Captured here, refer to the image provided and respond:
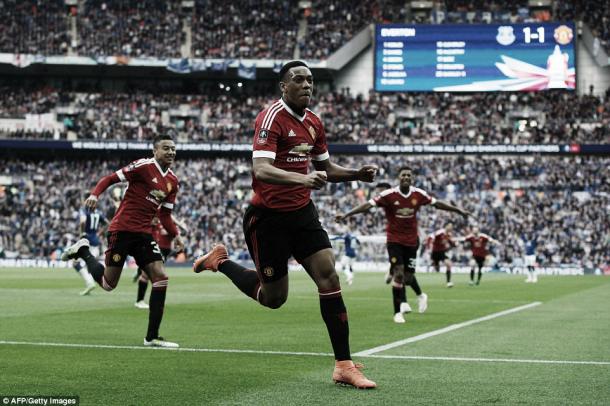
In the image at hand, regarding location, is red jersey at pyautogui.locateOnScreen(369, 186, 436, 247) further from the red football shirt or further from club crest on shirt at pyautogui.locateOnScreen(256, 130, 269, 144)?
club crest on shirt at pyautogui.locateOnScreen(256, 130, 269, 144)

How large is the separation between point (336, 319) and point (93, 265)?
212 inches

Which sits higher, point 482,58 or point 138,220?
point 482,58

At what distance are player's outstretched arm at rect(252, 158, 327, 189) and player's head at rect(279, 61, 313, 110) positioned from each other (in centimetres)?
64

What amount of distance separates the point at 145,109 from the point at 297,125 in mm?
59451

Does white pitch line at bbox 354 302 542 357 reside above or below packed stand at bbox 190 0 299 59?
below

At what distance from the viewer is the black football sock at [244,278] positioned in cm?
890

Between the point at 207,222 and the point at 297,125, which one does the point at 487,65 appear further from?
the point at 297,125

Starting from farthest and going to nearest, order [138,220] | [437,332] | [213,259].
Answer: [437,332]
[138,220]
[213,259]

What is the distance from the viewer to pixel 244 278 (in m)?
9.09

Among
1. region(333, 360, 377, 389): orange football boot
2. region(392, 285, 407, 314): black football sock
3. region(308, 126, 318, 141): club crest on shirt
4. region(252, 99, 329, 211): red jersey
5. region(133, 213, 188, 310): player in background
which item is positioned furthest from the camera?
region(133, 213, 188, 310): player in background

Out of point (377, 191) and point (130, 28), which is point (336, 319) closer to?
point (377, 191)

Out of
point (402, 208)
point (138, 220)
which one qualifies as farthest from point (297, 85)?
point (402, 208)

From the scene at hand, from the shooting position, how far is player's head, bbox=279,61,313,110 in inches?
314

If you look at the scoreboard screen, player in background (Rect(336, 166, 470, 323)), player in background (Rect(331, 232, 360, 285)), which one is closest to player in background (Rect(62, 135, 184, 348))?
player in background (Rect(336, 166, 470, 323))
